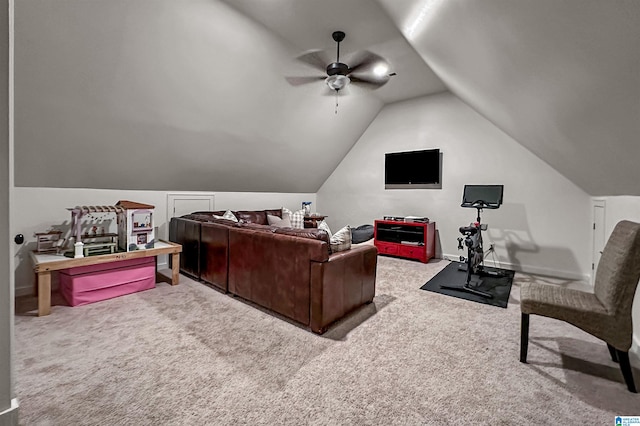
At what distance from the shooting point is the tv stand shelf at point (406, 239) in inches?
189

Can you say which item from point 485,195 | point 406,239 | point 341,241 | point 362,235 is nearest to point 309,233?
point 341,241

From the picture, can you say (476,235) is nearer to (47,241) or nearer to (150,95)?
(150,95)

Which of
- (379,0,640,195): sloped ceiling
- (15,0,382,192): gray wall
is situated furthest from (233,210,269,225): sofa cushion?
(379,0,640,195): sloped ceiling

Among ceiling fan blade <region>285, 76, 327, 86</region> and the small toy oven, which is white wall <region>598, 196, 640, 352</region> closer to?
ceiling fan blade <region>285, 76, 327, 86</region>

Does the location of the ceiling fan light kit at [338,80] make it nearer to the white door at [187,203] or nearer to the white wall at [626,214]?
the white wall at [626,214]

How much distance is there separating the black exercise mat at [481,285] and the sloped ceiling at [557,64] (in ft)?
5.02

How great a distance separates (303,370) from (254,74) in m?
3.33

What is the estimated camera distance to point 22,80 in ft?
7.76

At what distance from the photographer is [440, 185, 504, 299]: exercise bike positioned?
3451 mm

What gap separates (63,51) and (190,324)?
262 centimetres

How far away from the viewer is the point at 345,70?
9.93ft

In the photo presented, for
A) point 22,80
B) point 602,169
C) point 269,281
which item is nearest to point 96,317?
point 269,281

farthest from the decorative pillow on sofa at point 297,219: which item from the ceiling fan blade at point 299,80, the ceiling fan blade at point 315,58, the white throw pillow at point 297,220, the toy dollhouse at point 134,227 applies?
the ceiling fan blade at point 315,58

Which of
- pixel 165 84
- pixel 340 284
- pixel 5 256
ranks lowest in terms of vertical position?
pixel 340 284
